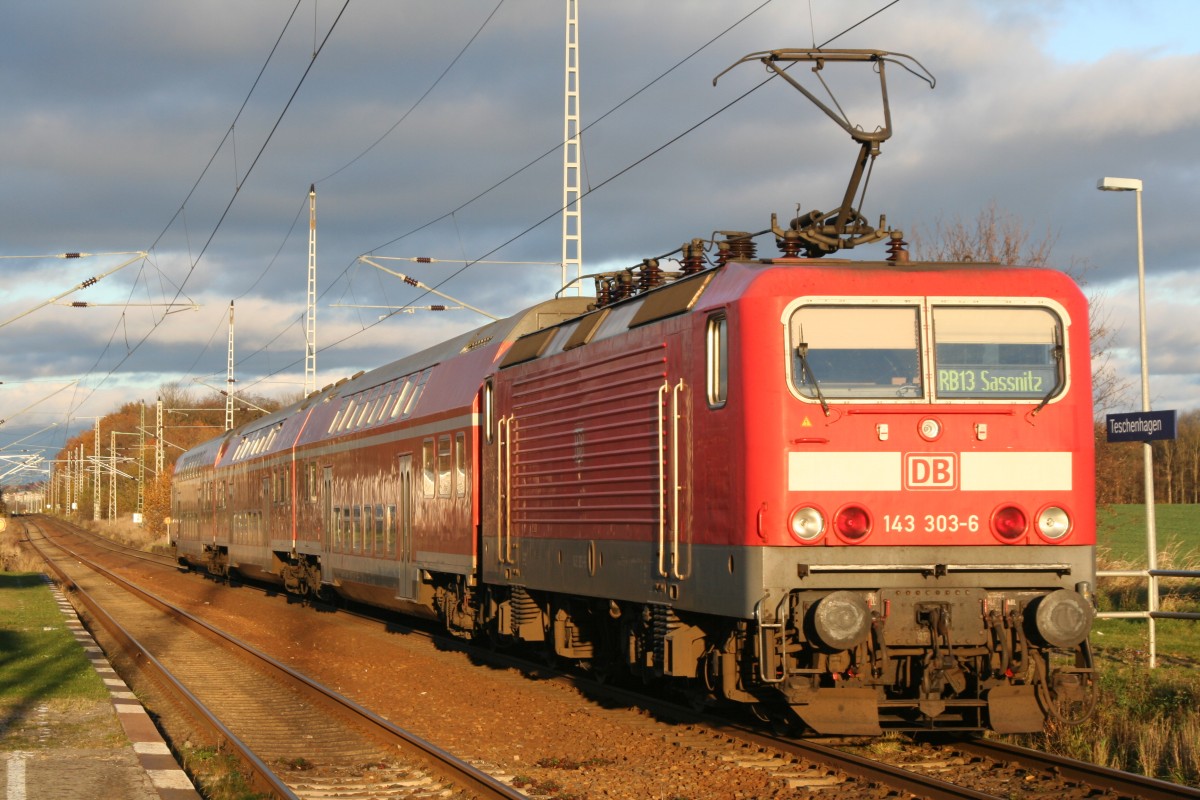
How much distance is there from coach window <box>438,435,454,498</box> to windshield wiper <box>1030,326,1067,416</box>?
888cm

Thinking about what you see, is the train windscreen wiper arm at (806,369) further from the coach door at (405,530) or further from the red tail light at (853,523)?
the coach door at (405,530)

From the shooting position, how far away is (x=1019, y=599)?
9586 millimetres

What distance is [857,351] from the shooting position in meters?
9.87

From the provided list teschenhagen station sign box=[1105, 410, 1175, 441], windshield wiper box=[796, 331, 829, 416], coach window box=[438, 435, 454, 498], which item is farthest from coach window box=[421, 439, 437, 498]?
windshield wiper box=[796, 331, 829, 416]

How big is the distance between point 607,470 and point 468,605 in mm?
5615

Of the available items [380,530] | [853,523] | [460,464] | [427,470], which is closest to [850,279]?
[853,523]

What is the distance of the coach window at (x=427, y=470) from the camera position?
18.1 metres

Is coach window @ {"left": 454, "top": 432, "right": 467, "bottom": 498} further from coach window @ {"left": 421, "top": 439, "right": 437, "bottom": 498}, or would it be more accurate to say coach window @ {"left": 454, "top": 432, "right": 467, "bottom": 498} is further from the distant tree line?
the distant tree line

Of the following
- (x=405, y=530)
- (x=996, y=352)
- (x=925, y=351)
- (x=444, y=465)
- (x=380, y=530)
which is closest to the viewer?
(x=925, y=351)

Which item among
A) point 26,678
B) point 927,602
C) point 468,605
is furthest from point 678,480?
point 26,678

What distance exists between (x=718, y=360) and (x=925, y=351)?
1493 millimetres

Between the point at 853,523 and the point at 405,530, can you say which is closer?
the point at 853,523

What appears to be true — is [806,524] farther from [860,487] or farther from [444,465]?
[444,465]

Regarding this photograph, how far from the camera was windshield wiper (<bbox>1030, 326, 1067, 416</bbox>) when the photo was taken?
9820 millimetres
